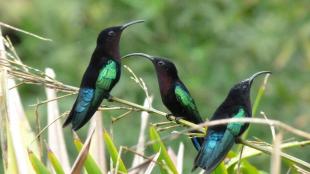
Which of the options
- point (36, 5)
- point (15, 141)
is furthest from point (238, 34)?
point (15, 141)

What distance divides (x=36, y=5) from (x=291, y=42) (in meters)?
2.41

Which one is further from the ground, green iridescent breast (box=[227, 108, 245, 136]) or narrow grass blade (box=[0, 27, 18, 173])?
narrow grass blade (box=[0, 27, 18, 173])

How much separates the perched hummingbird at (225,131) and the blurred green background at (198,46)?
464 centimetres

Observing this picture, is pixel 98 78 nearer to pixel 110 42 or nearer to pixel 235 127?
pixel 110 42

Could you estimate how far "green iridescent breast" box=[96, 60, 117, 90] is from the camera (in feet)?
6.46

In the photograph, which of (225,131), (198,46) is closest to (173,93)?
(225,131)

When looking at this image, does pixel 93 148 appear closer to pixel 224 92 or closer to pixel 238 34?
pixel 224 92

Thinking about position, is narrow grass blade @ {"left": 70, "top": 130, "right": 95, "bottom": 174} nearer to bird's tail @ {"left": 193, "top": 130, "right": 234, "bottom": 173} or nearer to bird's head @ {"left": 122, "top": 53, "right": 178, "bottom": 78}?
bird's head @ {"left": 122, "top": 53, "right": 178, "bottom": 78}

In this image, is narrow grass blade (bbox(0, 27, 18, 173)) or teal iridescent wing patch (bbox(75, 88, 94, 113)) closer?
teal iridescent wing patch (bbox(75, 88, 94, 113))

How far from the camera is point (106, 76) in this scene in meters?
1.98

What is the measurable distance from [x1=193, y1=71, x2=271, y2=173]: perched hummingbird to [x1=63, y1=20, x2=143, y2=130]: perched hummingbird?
10.7 inches

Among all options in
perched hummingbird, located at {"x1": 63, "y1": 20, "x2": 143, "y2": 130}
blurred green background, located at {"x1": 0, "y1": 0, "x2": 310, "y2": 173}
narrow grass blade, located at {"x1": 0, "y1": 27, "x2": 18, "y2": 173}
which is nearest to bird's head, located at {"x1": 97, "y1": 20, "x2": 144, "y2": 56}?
perched hummingbird, located at {"x1": 63, "y1": 20, "x2": 143, "y2": 130}

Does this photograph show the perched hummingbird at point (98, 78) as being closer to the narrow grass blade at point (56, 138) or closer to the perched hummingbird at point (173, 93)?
the perched hummingbird at point (173, 93)

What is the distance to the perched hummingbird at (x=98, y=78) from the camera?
1884 millimetres
